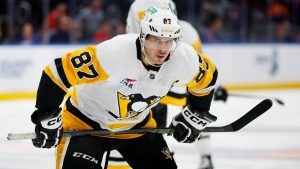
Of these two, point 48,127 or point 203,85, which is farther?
point 203,85

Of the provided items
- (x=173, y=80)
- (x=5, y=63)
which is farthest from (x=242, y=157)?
(x=5, y=63)

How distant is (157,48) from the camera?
3.11 meters

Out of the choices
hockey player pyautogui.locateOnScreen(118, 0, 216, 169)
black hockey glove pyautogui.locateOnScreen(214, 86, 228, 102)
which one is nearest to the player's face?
hockey player pyautogui.locateOnScreen(118, 0, 216, 169)

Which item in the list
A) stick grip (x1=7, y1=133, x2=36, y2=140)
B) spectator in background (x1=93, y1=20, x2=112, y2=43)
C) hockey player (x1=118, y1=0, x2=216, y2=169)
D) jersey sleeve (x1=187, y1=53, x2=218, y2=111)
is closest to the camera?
stick grip (x1=7, y1=133, x2=36, y2=140)

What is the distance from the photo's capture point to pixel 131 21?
4508mm

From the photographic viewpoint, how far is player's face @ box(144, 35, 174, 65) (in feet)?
10.2

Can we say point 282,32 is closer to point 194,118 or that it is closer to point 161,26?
point 194,118

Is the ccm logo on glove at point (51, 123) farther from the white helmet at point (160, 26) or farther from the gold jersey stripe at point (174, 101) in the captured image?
the gold jersey stripe at point (174, 101)

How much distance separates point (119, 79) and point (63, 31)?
22.5ft

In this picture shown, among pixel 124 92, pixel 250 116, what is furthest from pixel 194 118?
pixel 124 92

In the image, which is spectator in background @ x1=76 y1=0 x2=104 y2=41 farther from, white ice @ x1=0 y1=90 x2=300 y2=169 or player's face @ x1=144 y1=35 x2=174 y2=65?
player's face @ x1=144 y1=35 x2=174 y2=65

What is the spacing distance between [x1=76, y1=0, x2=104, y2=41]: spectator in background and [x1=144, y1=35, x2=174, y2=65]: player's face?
23.1ft

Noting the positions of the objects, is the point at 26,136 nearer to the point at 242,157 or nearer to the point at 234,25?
the point at 242,157

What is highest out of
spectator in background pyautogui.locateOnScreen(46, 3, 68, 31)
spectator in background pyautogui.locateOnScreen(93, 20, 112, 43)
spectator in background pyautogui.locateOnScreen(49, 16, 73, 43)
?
spectator in background pyautogui.locateOnScreen(46, 3, 68, 31)
